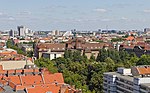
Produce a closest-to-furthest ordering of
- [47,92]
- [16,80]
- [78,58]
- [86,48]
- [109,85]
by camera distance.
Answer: [47,92], [16,80], [109,85], [78,58], [86,48]

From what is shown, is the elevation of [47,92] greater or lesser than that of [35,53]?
greater

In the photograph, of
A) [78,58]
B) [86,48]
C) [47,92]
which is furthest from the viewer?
[86,48]

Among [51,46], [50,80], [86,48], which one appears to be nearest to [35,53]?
[51,46]

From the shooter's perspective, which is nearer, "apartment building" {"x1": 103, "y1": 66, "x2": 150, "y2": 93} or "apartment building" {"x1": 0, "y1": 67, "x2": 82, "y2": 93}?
"apartment building" {"x1": 0, "y1": 67, "x2": 82, "y2": 93}

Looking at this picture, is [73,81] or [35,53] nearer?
[73,81]

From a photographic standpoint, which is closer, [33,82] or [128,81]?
[33,82]

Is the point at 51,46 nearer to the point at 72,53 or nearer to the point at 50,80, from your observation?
the point at 72,53

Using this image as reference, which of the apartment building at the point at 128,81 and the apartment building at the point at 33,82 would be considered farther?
the apartment building at the point at 128,81
